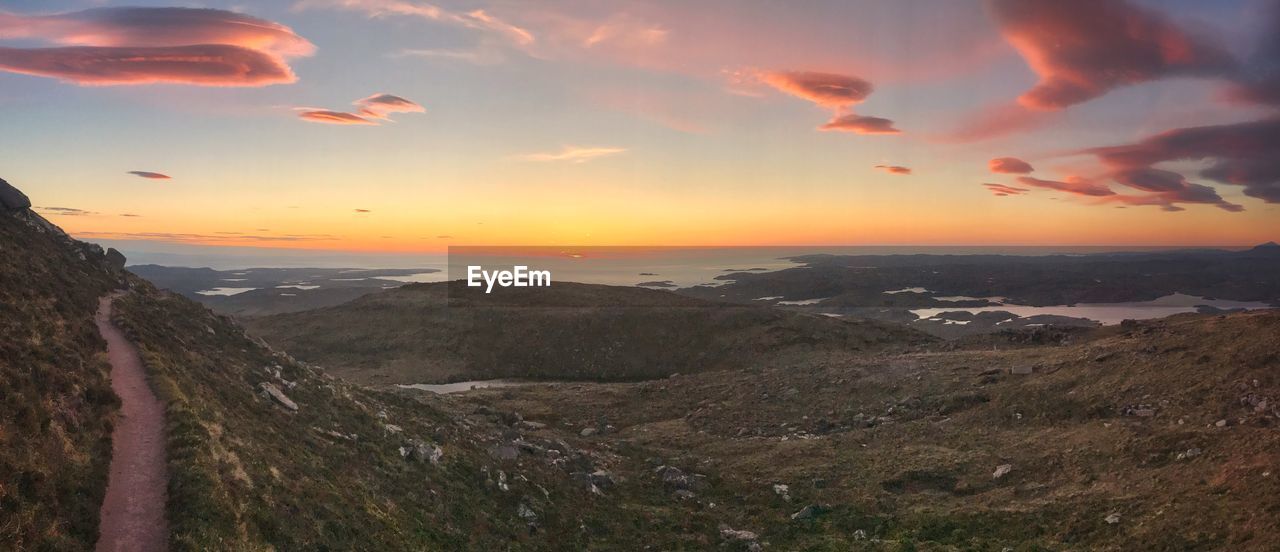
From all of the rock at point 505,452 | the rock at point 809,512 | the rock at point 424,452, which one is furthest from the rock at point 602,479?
the rock at point 809,512

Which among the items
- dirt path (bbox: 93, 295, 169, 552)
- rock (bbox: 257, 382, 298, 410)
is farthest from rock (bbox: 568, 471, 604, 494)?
dirt path (bbox: 93, 295, 169, 552)

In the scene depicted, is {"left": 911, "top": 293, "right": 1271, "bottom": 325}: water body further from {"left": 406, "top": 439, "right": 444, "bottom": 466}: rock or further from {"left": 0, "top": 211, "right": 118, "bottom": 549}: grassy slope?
{"left": 0, "top": 211, "right": 118, "bottom": 549}: grassy slope

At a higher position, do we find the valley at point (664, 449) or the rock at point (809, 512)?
the valley at point (664, 449)

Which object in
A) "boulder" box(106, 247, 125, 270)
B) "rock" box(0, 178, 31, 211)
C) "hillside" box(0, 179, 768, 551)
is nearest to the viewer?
"hillside" box(0, 179, 768, 551)

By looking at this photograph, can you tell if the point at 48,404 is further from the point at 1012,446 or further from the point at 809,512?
the point at 1012,446

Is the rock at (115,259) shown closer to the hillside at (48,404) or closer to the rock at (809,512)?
the hillside at (48,404)
